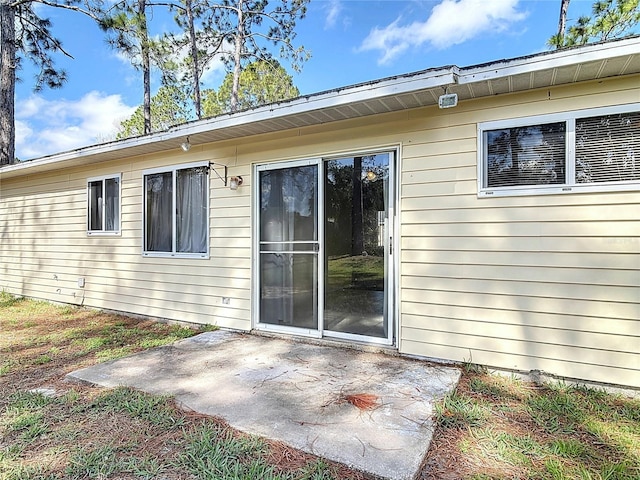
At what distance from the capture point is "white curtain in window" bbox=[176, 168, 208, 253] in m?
4.96

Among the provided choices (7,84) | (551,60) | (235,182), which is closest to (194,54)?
(7,84)

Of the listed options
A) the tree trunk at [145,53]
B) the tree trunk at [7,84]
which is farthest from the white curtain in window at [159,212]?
the tree trunk at [7,84]

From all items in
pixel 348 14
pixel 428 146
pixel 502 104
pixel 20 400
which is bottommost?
pixel 20 400

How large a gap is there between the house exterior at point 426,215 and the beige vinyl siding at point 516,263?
1 cm

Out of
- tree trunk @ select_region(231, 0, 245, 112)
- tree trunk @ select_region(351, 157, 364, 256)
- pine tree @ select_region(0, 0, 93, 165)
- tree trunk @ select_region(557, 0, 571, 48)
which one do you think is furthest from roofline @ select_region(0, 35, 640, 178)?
tree trunk @ select_region(231, 0, 245, 112)

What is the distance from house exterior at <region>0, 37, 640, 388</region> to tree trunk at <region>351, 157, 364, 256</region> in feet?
0.05

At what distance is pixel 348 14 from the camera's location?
10219 mm

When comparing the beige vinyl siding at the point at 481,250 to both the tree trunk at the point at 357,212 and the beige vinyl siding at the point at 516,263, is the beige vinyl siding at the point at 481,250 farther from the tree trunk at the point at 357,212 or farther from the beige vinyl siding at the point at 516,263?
the tree trunk at the point at 357,212

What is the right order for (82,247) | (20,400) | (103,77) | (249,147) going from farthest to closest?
(103,77), (82,247), (249,147), (20,400)

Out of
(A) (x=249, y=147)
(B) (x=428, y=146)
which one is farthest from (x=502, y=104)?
(A) (x=249, y=147)

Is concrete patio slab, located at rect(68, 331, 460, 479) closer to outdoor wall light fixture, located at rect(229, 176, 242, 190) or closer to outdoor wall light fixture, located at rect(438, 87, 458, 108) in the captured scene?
outdoor wall light fixture, located at rect(229, 176, 242, 190)

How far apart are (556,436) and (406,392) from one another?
966 mm

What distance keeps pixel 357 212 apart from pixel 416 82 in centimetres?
141

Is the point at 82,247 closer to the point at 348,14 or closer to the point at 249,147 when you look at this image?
the point at 249,147
